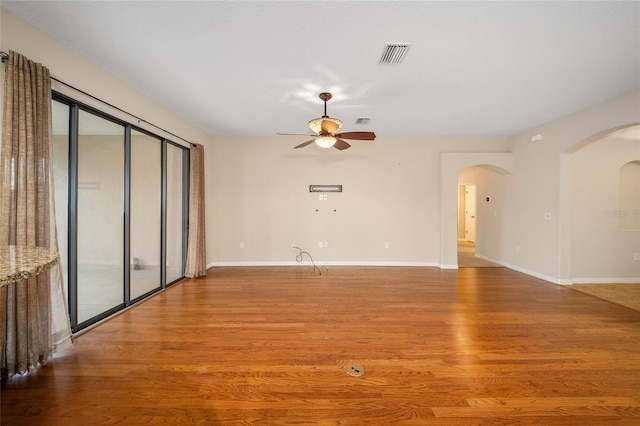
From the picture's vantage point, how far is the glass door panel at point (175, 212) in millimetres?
4253

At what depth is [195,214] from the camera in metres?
4.56

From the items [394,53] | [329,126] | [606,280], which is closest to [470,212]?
[606,280]

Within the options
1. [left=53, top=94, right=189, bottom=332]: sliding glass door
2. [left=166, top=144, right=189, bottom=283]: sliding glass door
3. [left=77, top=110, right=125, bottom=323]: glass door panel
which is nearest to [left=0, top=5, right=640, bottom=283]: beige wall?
[left=166, top=144, right=189, bottom=283]: sliding glass door

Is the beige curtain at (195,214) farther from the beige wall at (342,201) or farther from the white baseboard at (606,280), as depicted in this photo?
the white baseboard at (606,280)

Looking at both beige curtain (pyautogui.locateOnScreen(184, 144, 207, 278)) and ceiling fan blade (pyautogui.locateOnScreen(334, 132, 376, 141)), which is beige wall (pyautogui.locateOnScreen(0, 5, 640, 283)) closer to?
beige curtain (pyautogui.locateOnScreen(184, 144, 207, 278))

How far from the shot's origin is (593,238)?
435cm

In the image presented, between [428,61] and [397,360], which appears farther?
[428,61]

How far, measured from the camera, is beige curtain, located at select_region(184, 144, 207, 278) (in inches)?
179

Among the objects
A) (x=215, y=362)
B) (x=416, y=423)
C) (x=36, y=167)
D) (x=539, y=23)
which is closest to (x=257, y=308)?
(x=215, y=362)

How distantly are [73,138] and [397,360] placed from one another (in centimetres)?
370

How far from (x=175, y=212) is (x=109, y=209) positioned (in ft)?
4.78

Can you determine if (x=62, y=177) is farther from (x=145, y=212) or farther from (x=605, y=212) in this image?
(x=605, y=212)

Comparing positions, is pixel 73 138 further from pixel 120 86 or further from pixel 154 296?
pixel 154 296

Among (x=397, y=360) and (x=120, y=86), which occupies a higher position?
(x=120, y=86)
